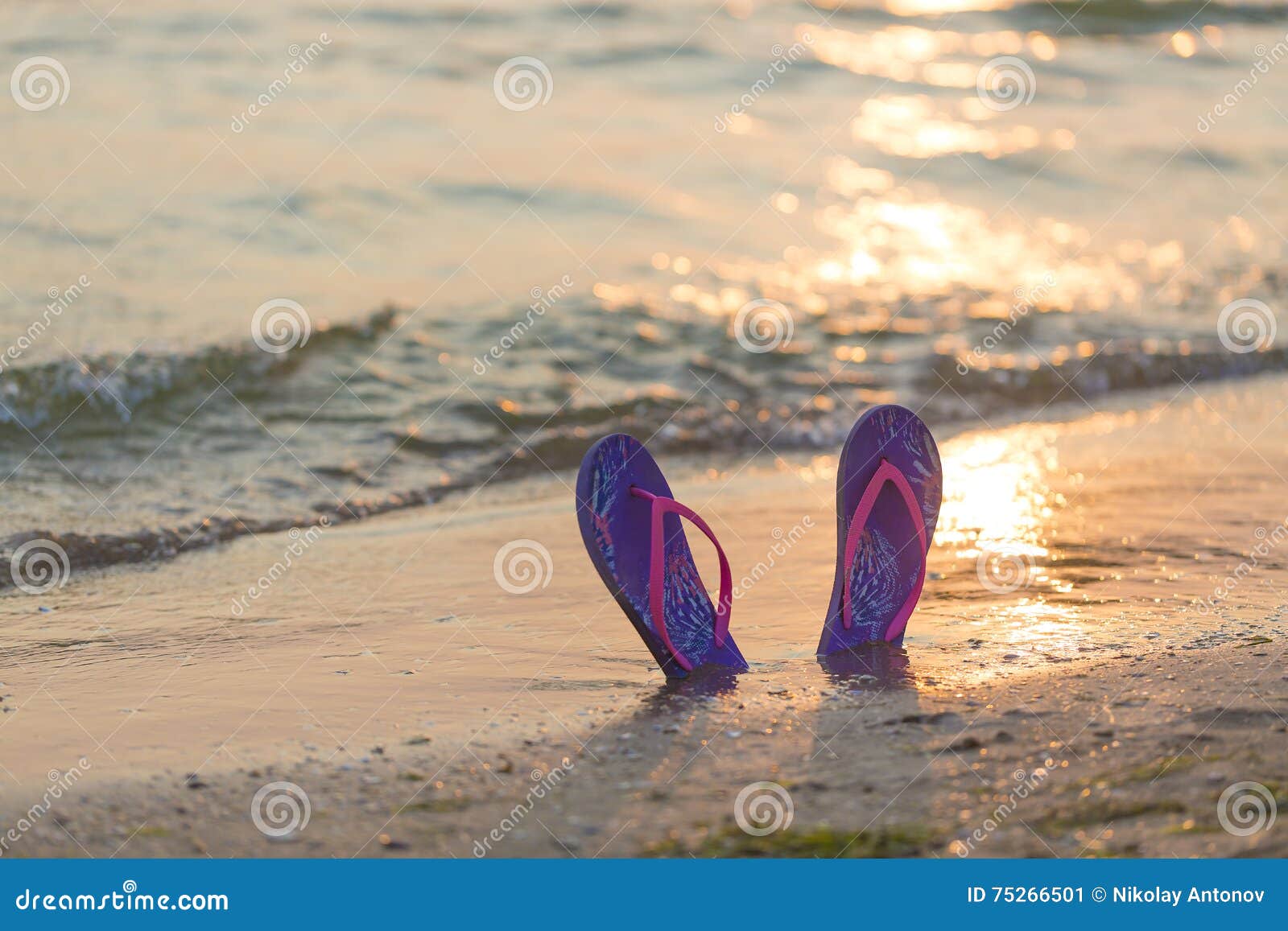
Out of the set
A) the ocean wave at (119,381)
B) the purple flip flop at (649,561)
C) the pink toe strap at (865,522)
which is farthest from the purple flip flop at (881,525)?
the ocean wave at (119,381)

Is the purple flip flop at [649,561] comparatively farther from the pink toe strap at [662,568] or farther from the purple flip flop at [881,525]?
the purple flip flop at [881,525]

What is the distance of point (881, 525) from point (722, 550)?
0.42 metres

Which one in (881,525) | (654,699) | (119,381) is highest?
(119,381)

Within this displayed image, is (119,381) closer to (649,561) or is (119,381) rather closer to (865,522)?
(649,561)

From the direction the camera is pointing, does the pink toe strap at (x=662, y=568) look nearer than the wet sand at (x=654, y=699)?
No

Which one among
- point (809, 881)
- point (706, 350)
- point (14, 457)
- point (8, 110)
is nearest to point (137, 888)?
point (809, 881)

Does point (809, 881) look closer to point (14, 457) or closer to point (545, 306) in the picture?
point (14, 457)

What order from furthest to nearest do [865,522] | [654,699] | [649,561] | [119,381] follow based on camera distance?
[119,381] → [865,522] → [649,561] → [654,699]

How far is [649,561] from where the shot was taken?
2.75 metres

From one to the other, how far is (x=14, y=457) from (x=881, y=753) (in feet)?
12.5

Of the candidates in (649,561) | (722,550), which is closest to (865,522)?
(722,550)

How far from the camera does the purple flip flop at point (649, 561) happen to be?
Result: 8.63 feet

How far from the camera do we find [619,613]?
319cm

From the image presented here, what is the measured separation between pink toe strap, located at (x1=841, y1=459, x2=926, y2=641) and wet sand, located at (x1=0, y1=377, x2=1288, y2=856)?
7 centimetres
